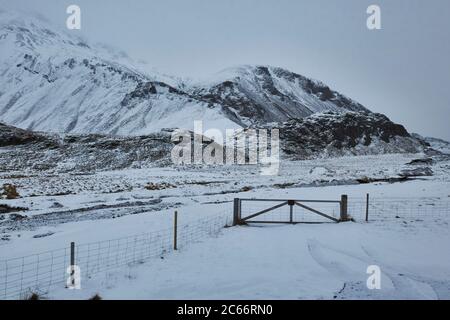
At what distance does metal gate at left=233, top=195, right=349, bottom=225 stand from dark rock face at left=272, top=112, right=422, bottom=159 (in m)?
87.9

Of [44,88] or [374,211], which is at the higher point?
[44,88]

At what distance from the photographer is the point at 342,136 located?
138 metres

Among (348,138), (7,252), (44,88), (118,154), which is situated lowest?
(7,252)

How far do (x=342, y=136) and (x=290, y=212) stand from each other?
127019mm

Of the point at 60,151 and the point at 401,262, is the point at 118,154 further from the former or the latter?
the point at 401,262

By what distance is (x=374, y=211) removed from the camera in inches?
787

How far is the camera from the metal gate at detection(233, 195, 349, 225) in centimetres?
1673

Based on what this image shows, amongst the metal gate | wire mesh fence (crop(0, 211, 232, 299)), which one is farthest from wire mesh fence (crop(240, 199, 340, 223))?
wire mesh fence (crop(0, 211, 232, 299))

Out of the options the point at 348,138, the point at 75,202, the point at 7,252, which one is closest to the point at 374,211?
the point at 7,252

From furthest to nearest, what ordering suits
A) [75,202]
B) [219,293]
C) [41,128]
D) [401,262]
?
[41,128] → [75,202] → [401,262] → [219,293]

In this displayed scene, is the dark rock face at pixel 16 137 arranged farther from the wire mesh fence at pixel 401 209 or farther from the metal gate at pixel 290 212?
the wire mesh fence at pixel 401 209

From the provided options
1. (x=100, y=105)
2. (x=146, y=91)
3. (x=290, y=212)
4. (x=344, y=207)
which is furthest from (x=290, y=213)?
(x=100, y=105)
